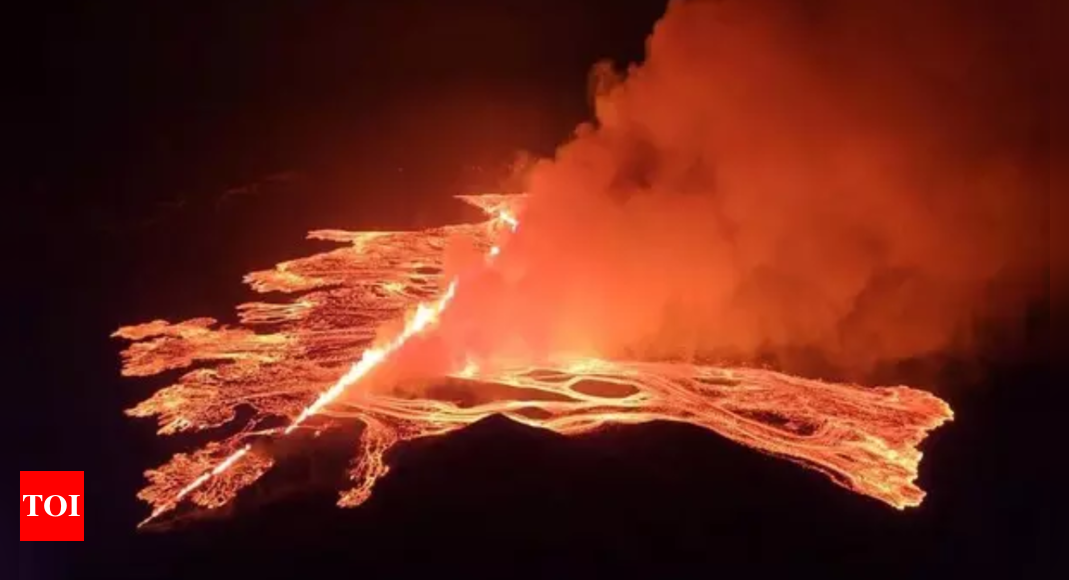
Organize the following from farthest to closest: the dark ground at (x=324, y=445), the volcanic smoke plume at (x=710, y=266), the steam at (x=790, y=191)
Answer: the steam at (x=790, y=191) < the volcanic smoke plume at (x=710, y=266) < the dark ground at (x=324, y=445)

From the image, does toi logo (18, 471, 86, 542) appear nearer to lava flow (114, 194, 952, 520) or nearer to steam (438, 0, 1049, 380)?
lava flow (114, 194, 952, 520)

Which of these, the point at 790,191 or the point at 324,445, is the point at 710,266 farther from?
the point at 324,445

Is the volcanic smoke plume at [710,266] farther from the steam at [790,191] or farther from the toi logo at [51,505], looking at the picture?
the toi logo at [51,505]

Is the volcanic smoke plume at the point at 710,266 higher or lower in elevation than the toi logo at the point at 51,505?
higher

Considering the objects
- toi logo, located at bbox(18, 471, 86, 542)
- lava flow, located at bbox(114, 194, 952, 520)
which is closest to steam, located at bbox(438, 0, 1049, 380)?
lava flow, located at bbox(114, 194, 952, 520)

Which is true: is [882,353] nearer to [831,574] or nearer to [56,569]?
[831,574]

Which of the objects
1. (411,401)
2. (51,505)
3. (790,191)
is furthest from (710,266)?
(51,505)

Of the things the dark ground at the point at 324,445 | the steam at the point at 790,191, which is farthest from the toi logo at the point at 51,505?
the steam at the point at 790,191
